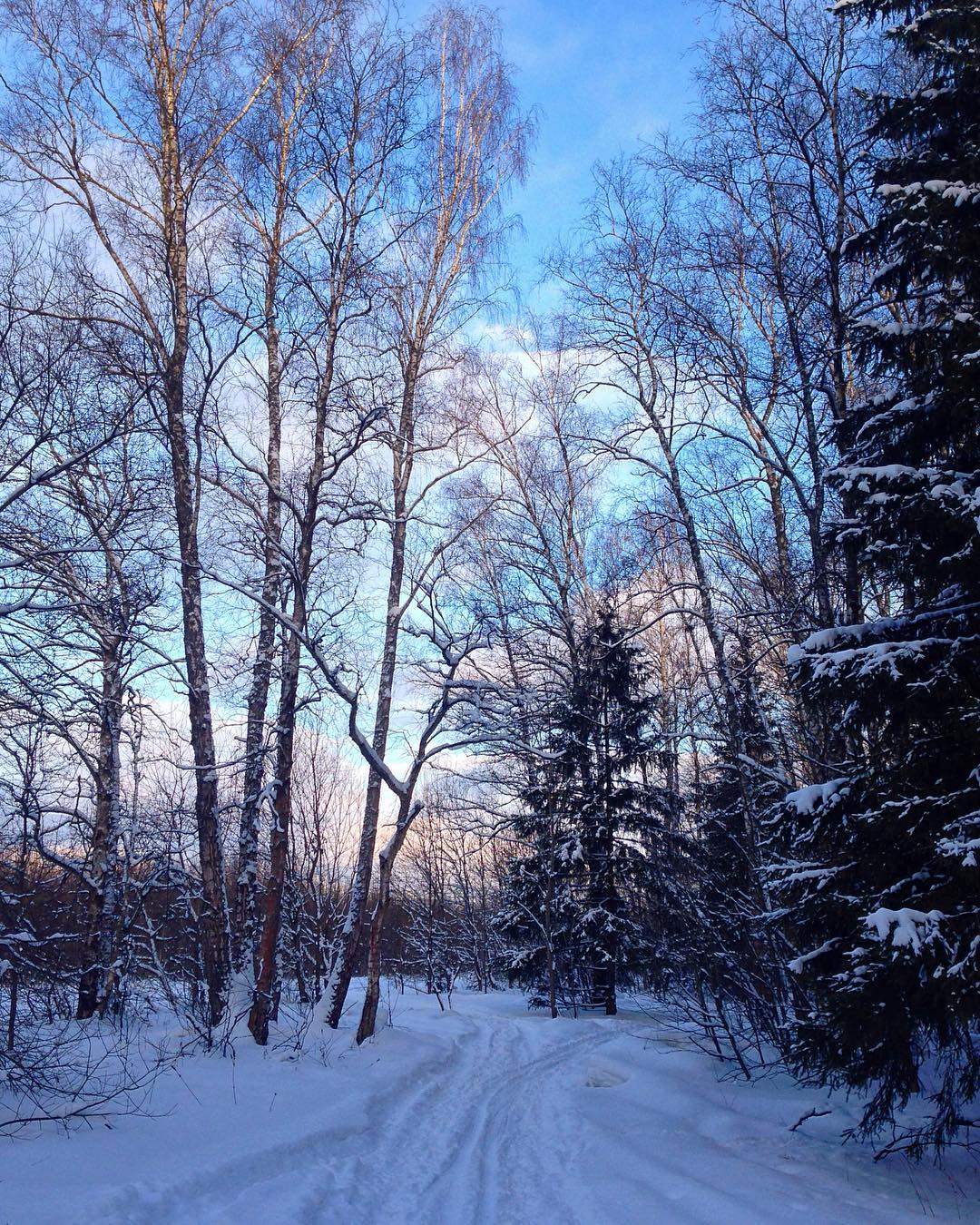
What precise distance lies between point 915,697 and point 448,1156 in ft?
17.6

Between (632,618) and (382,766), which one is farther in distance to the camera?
(632,618)

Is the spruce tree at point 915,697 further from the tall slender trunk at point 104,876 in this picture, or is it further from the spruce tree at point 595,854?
the spruce tree at point 595,854

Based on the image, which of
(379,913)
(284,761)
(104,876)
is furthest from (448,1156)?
(104,876)

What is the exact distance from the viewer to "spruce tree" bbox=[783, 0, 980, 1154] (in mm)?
4938

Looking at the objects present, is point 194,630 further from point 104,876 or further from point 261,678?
point 104,876

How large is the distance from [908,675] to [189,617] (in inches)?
334

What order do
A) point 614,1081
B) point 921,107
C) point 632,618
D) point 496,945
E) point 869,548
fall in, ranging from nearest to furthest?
point 869,548, point 921,107, point 614,1081, point 632,618, point 496,945

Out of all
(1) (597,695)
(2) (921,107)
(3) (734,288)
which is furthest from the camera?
(1) (597,695)

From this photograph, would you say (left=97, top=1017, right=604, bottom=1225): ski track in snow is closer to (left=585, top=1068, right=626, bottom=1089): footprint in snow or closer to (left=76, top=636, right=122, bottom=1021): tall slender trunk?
(left=585, top=1068, right=626, bottom=1089): footprint in snow

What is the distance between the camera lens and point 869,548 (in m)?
5.86

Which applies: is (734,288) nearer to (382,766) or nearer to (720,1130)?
(382,766)

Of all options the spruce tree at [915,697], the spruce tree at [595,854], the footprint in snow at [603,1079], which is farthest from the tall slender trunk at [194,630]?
the spruce tree at [595,854]

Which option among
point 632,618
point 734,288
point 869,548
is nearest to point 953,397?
point 869,548

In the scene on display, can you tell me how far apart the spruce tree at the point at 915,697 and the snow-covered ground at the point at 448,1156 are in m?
0.68
